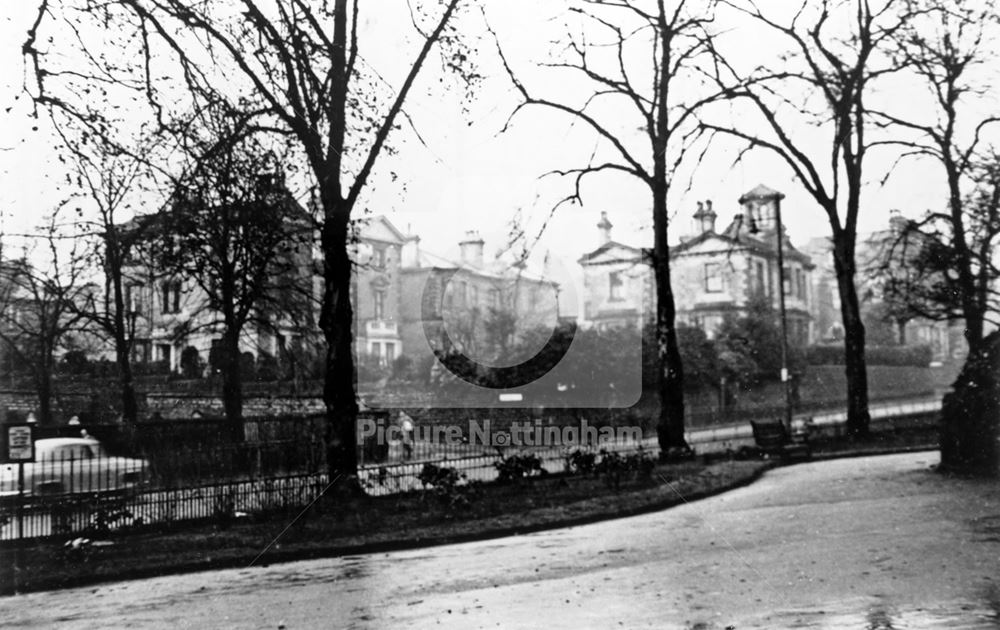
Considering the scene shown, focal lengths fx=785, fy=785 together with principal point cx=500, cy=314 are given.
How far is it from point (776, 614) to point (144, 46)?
5116 mm

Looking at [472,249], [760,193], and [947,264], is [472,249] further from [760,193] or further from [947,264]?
[947,264]

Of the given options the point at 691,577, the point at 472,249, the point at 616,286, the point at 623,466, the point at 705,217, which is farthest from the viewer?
the point at 623,466

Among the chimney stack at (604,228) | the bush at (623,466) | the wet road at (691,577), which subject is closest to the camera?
the wet road at (691,577)

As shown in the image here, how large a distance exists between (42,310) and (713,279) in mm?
4430

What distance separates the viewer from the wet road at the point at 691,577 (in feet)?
13.9

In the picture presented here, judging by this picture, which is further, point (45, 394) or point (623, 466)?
point (623, 466)

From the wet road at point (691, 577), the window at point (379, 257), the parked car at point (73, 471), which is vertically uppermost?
the window at point (379, 257)

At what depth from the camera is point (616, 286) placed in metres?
5.64

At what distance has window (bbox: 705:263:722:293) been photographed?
18.5ft

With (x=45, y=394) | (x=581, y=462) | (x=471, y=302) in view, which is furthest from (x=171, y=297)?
(x=581, y=462)

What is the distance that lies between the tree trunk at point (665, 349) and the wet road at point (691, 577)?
62cm

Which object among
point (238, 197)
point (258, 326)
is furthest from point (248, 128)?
point (258, 326)

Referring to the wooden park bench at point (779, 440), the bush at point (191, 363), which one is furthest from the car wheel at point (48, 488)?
the wooden park bench at point (779, 440)

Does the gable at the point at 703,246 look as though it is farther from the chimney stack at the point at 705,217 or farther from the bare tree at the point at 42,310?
the bare tree at the point at 42,310
